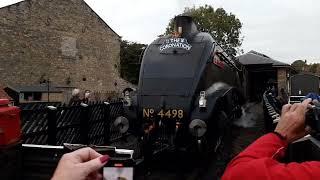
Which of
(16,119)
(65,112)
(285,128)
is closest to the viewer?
(285,128)

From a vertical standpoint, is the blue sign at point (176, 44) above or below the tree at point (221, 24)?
below

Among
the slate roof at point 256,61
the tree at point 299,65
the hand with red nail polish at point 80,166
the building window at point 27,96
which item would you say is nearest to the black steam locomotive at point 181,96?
the hand with red nail polish at point 80,166

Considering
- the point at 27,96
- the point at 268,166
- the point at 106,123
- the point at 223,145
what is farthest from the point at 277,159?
Answer: the point at 27,96

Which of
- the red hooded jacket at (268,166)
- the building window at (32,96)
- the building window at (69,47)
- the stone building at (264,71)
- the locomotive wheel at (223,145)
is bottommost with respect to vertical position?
the locomotive wheel at (223,145)

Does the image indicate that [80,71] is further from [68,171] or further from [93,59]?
[68,171]

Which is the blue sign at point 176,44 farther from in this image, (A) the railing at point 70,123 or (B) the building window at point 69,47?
(B) the building window at point 69,47

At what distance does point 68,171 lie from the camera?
182 centimetres

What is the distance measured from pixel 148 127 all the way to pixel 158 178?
1195 millimetres

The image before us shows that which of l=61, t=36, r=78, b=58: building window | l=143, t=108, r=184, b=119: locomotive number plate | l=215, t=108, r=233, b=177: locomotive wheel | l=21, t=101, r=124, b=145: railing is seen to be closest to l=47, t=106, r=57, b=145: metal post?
l=21, t=101, r=124, b=145: railing

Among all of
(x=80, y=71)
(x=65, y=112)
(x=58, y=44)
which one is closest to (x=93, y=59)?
(x=80, y=71)

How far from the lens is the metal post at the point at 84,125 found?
35.7ft

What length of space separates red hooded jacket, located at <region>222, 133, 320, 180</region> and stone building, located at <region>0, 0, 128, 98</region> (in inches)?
1229

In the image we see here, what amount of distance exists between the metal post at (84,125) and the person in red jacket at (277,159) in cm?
875

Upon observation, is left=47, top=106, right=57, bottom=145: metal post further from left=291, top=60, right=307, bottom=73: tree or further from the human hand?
left=291, top=60, right=307, bottom=73: tree
